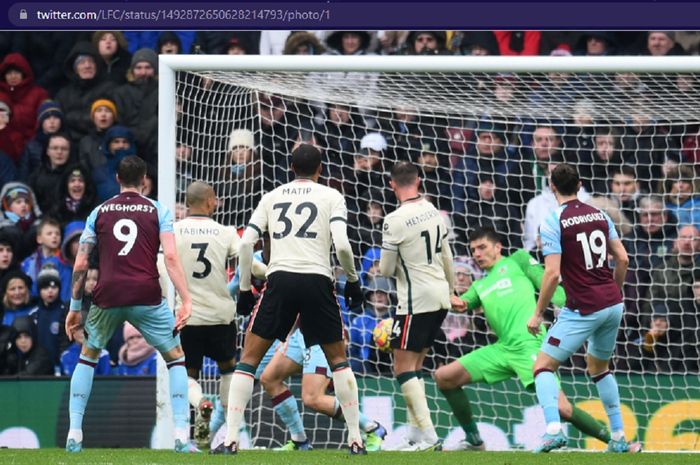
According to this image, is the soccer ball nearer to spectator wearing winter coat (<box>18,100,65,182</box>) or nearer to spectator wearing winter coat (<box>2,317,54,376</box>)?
spectator wearing winter coat (<box>2,317,54,376</box>)

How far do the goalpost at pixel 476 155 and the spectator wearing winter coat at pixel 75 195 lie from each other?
50.2 inches

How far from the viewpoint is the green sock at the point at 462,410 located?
1041 centimetres

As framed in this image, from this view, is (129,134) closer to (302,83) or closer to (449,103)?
(302,83)

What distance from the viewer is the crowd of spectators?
1191 centimetres

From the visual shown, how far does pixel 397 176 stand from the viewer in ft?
32.4

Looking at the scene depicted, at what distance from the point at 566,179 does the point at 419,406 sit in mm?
2137

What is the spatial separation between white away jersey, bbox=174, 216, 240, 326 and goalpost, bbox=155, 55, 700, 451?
0.49m

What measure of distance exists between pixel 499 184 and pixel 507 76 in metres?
1.25

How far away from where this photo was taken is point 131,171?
345 inches

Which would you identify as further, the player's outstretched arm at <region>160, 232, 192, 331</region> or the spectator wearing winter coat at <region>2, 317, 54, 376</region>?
the spectator wearing winter coat at <region>2, 317, 54, 376</region>

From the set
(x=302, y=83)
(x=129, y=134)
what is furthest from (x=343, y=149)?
(x=129, y=134)

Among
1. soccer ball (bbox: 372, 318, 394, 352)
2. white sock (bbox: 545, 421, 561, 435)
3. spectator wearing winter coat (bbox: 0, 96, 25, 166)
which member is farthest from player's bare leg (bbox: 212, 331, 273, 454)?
spectator wearing winter coat (bbox: 0, 96, 25, 166)

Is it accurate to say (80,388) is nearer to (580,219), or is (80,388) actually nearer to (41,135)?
(580,219)

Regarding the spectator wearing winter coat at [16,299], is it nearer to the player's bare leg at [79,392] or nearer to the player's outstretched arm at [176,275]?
the player's bare leg at [79,392]
